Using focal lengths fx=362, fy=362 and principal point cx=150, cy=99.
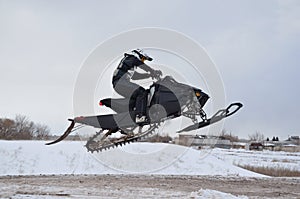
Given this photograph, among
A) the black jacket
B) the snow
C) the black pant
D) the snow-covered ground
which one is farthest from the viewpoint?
the snow-covered ground

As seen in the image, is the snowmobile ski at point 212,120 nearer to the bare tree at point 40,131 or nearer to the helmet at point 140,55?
the helmet at point 140,55

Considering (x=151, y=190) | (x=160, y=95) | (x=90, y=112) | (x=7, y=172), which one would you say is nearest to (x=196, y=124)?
(x=160, y=95)

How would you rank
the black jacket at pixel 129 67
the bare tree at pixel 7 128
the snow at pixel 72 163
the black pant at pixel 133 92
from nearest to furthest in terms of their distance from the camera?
the black jacket at pixel 129 67 → the black pant at pixel 133 92 → the bare tree at pixel 7 128 → the snow at pixel 72 163

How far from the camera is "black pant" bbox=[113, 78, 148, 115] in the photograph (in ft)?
16.1

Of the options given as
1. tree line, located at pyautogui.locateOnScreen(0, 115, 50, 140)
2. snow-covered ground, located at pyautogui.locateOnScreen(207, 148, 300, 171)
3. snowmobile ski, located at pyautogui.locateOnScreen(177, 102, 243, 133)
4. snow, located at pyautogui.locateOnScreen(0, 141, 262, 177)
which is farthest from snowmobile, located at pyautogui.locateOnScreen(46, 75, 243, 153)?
snow-covered ground, located at pyautogui.locateOnScreen(207, 148, 300, 171)

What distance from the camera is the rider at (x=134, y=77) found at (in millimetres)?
4762

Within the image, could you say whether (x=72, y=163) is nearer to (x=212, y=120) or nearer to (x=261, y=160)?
(x=212, y=120)

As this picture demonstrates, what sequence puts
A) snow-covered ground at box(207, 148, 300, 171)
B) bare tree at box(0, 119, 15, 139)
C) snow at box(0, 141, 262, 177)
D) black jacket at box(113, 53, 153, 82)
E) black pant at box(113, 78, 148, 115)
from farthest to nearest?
snow-covered ground at box(207, 148, 300, 171)
snow at box(0, 141, 262, 177)
bare tree at box(0, 119, 15, 139)
black pant at box(113, 78, 148, 115)
black jacket at box(113, 53, 153, 82)

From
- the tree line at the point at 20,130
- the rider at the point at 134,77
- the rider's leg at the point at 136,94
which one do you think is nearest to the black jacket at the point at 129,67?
the rider at the point at 134,77

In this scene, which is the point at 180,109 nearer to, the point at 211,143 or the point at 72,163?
the point at 211,143

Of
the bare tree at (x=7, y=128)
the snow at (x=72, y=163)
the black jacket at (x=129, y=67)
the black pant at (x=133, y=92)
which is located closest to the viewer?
the black jacket at (x=129, y=67)

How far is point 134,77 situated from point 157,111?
605 millimetres

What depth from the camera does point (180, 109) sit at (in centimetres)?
503

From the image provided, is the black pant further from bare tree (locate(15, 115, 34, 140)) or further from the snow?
the snow
